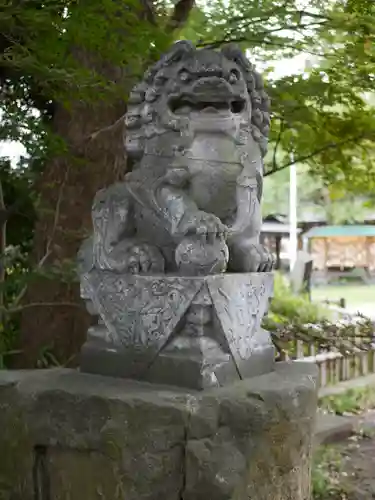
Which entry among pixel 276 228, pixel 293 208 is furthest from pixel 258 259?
pixel 276 228

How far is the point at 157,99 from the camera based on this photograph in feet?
7.37

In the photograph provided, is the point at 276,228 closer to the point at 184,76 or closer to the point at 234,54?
the point at 234,54

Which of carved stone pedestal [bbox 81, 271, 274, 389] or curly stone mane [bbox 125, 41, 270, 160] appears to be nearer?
carved stone pedestal [bbox 81, 271, 274, 389]

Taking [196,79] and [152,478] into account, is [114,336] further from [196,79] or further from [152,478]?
[196,79]

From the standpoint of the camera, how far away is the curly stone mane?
2.24 meters

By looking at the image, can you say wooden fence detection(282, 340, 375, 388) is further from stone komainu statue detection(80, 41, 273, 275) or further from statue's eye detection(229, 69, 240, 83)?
statue's eye detection(229, 69, 240, 83)

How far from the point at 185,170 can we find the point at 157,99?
286 mm

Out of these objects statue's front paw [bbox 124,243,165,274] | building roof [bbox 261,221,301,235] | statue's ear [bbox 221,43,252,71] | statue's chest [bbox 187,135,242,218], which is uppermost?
building roof [bbox 261,221,301,235]

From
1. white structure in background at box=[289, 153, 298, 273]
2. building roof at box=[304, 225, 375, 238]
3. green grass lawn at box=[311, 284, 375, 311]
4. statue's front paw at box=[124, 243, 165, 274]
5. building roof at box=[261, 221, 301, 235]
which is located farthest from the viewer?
building roof at box=[261, 221, 301, 235]

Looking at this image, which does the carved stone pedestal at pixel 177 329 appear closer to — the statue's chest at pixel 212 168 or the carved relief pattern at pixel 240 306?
the carved relief pattern at pixel 240 306

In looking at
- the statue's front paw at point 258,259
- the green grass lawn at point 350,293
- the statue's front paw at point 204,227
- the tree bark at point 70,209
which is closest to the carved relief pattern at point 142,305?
the statue's front paw at point 204,227

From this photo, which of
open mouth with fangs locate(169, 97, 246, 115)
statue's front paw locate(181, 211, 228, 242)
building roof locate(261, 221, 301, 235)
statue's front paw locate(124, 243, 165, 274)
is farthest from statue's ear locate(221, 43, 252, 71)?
building roof locate(261, 221, 301, 235)

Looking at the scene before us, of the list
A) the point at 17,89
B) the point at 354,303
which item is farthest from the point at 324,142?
the point at 354,303

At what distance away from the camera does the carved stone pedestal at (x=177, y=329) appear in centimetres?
202
